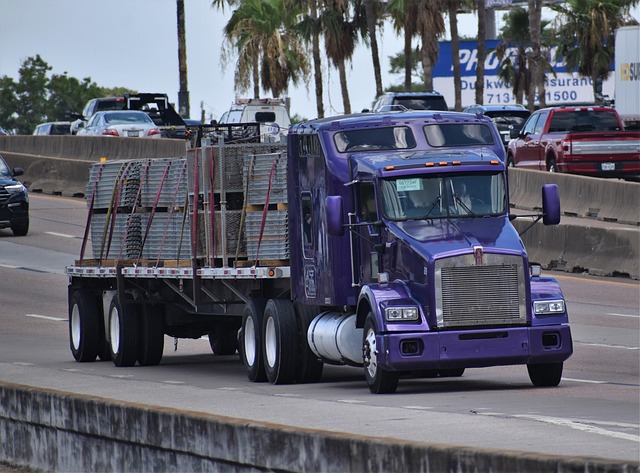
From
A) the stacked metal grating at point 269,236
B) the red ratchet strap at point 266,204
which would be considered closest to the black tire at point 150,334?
the stacked metal grating at point 269,236

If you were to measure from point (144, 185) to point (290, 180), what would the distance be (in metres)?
3.49

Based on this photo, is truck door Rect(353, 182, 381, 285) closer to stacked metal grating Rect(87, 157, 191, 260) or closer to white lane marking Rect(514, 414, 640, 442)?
stacked metal grating Rect(87, 157, 191, 260)

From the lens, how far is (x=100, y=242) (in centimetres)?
2134

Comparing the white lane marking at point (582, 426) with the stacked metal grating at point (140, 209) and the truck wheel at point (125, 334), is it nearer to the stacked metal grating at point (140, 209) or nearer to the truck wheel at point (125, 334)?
the stacked metal grating at point (140, 209)

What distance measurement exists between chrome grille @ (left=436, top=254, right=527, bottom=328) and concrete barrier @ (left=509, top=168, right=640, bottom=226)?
61.3 ft

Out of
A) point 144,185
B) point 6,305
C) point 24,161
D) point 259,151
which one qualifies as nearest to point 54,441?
point 259,151

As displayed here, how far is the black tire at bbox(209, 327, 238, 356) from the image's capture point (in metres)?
21.5

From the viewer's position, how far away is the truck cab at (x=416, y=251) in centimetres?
1473

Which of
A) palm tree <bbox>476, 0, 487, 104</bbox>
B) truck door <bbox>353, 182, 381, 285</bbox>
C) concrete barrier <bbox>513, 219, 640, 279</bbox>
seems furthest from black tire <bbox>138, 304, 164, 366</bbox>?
palm tree <bbox>476, 0, 487, 104</bbox>

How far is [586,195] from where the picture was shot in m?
34.8

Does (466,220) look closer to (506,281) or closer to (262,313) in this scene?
(506,281)

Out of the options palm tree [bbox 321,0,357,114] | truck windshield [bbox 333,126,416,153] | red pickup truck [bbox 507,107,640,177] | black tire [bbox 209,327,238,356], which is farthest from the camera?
palm tree [bbox 321,0,357,114]

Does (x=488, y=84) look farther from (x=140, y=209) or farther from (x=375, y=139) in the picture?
(x=375, y=139)

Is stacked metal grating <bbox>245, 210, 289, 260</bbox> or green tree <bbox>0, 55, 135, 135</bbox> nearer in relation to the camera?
stacked metal grating <bbox>245, 210, 289, 260</bbox>
